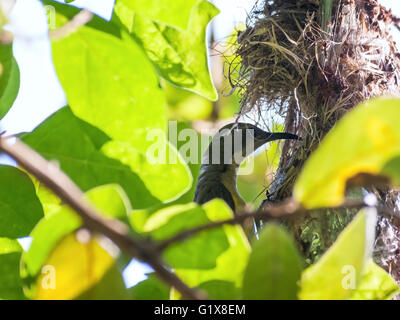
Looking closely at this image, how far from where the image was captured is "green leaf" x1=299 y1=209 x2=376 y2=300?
0.59 m

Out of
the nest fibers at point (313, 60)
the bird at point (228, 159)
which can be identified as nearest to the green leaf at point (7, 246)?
the nest fibers at point (313, 60)

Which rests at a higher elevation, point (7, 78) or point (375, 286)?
point (7, 78)

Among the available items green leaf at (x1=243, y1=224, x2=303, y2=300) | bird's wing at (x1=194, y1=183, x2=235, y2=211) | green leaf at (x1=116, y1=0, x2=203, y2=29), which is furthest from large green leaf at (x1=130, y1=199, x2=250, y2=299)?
bird's wing at (x1=194, y1=183, x2=235, y2=211)

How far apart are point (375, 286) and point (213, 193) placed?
2.43 meters

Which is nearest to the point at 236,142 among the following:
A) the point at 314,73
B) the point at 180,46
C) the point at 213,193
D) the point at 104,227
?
the point at 213,193

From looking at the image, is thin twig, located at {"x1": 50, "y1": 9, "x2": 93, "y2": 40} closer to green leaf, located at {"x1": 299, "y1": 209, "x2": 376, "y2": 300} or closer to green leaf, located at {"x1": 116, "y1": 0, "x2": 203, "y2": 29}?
green leaf, located at {"x1": 116, "y1": 0, "x2": 203, "y2": 29}

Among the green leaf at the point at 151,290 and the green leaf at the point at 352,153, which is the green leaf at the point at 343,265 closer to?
the green leaf at the point at 352,153

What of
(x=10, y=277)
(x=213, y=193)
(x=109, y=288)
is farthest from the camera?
(x=213, y=193)

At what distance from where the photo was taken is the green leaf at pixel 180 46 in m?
0.93

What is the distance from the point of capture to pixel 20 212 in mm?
891

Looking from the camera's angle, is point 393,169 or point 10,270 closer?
point 393,169

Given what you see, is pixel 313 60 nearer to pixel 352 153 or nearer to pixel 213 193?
pixel 213 193

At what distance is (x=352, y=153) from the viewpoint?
56 cm

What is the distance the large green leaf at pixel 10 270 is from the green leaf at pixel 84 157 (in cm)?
14
